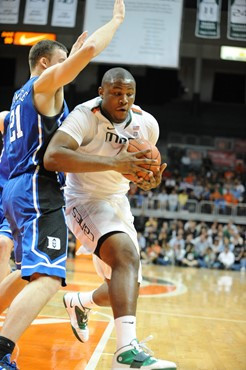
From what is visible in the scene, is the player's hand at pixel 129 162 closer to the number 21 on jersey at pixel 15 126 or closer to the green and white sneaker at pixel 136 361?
the number 21 on jersey at pixel 15 126

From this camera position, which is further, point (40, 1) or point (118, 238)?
point (40, 1)

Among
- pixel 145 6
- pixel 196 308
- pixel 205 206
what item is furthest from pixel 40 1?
pixel 205 206

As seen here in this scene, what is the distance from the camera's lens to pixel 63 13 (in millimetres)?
13492

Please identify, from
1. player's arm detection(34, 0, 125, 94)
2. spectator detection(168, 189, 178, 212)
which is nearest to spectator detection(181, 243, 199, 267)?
spectator detection(168, 189, 178, 212)

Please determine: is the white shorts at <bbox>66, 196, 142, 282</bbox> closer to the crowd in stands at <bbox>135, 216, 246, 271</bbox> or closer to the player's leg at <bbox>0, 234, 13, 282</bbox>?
the player's leg at <bbox>0, 234, 13, 282</bbox>

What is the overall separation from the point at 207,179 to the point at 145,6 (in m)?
11.6

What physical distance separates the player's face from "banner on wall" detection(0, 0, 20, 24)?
10.8 meters

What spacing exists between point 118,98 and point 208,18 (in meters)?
10.3

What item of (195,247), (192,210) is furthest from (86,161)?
(192,210)

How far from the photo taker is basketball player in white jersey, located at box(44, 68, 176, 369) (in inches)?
127

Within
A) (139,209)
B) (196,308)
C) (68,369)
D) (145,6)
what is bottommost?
(139,209)

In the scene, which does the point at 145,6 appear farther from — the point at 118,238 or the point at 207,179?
the point at 207,179

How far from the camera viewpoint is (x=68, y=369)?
11.9ft

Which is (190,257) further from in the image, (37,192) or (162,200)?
(37,192)
